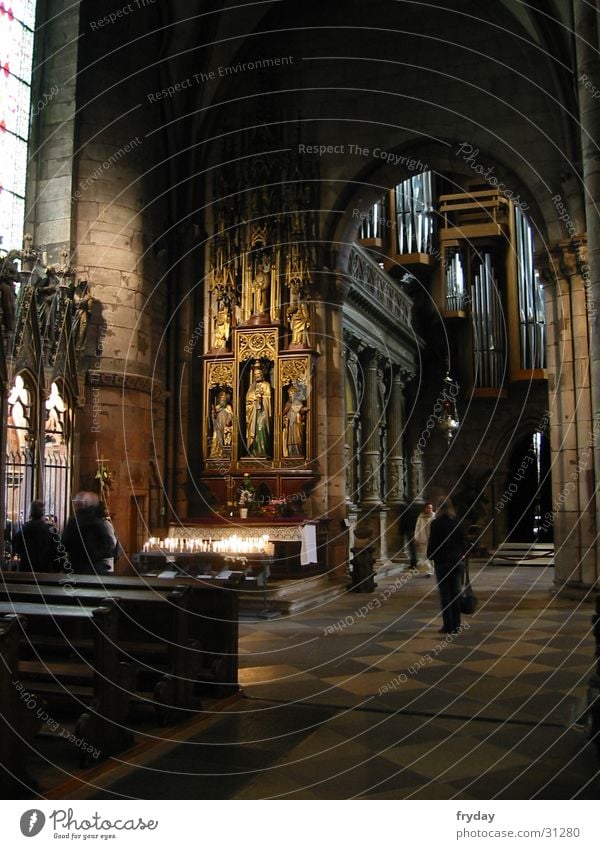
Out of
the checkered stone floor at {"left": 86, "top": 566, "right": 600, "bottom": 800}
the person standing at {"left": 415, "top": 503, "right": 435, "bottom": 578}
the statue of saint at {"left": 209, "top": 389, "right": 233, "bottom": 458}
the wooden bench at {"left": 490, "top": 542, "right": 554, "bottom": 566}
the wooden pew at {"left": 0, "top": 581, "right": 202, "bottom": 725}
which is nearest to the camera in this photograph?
the checkered stone floor at {"left": 86, "top": 566, "right": 600, "bottom": 800}

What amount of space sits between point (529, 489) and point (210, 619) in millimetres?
22572

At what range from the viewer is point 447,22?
14.6 metres

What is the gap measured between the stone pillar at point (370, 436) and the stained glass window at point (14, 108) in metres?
10.3

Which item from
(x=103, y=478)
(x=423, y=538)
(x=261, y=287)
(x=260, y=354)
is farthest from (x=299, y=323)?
(x=423, y=538)

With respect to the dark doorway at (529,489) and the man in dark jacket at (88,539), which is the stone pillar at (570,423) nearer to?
the man in dark jacket at (88,539)

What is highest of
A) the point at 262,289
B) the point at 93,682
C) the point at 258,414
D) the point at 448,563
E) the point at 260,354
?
the point at 262,289

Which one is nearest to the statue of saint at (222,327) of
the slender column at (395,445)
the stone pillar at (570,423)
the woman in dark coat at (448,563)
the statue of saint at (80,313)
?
the statue of saint at (80,313)

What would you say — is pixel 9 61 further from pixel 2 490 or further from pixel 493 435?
pixel 493 435

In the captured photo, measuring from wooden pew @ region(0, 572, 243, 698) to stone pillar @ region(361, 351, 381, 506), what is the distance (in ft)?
45.1

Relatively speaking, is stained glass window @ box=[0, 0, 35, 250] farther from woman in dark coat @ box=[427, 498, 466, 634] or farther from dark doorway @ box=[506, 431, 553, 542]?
dark doorway @ box=[506, 431, 553, 542]

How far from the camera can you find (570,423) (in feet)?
41.5

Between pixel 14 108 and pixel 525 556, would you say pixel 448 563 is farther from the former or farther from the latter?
pixel 525 556

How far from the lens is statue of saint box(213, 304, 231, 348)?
588 inches

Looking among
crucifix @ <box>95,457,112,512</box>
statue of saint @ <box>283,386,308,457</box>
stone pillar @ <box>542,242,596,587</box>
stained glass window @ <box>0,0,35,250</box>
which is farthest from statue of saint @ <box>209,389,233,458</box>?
stone pillar @ <box>542,242,596,587</box>
